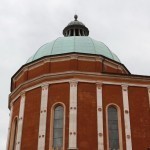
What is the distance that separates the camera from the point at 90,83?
28.8 metres

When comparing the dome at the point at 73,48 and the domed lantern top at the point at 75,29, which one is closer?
the dome at the point at 73,48

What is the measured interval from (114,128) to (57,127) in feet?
14.9

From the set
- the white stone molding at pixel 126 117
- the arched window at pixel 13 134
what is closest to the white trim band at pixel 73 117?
the white stone molding at pixel 126 117

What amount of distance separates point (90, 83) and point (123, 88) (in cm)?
282

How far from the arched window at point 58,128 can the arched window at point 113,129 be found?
3806 millimetres

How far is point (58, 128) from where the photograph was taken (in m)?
27.3

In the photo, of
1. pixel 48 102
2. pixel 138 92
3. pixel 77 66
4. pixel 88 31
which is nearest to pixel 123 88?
pixel 138 92

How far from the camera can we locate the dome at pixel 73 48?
105ft

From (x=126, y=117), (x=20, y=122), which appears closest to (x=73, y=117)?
(x=126, y=117)

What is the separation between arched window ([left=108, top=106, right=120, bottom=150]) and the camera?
26.7 metres

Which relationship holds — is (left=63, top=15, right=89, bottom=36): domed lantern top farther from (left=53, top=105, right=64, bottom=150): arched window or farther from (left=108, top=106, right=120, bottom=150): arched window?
(left=108, top=106, right=120, bottom=150): arched window

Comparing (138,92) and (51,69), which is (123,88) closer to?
(138,92)

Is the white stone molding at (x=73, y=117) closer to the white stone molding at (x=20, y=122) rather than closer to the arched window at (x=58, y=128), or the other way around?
the arched window at (x=58, y=128)

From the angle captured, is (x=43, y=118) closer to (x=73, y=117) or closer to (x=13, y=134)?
(x=73, y=117)
